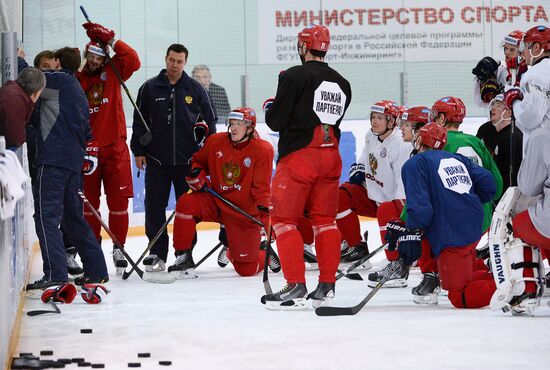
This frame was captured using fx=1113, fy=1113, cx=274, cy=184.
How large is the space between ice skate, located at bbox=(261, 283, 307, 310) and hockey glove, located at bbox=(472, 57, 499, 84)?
2.48 metres

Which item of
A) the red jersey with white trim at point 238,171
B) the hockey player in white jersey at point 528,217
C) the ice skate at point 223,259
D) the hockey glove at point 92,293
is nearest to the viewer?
the hockey player in white jersey at point 528,217

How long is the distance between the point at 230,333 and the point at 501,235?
1155 mm

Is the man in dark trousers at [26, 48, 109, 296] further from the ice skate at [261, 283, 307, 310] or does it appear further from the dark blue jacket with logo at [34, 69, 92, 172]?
the ice skate at [261, 283, 307, 310]

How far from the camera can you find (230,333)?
391cm

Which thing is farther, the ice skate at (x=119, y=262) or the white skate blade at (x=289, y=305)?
the ice skate at (x=119, y=262)

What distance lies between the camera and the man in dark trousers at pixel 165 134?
20.0 ft

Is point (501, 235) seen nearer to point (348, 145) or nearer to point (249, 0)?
point (348, 145)

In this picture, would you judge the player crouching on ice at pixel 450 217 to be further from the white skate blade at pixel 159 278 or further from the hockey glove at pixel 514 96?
the white skate blade at pixel 159 278

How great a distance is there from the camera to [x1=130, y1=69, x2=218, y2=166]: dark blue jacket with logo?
6.10 metres

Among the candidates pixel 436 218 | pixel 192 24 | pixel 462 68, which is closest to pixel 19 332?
pixel 436 218

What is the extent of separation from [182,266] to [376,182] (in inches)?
45.1

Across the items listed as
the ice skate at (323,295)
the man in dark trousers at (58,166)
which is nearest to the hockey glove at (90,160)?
the man in dark trousers at (58,166)

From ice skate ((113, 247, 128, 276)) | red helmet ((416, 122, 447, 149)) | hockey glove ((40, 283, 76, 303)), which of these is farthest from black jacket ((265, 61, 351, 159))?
ice skate ((113, 247, 128, 276))

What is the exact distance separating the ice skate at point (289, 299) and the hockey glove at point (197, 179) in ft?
4.40
